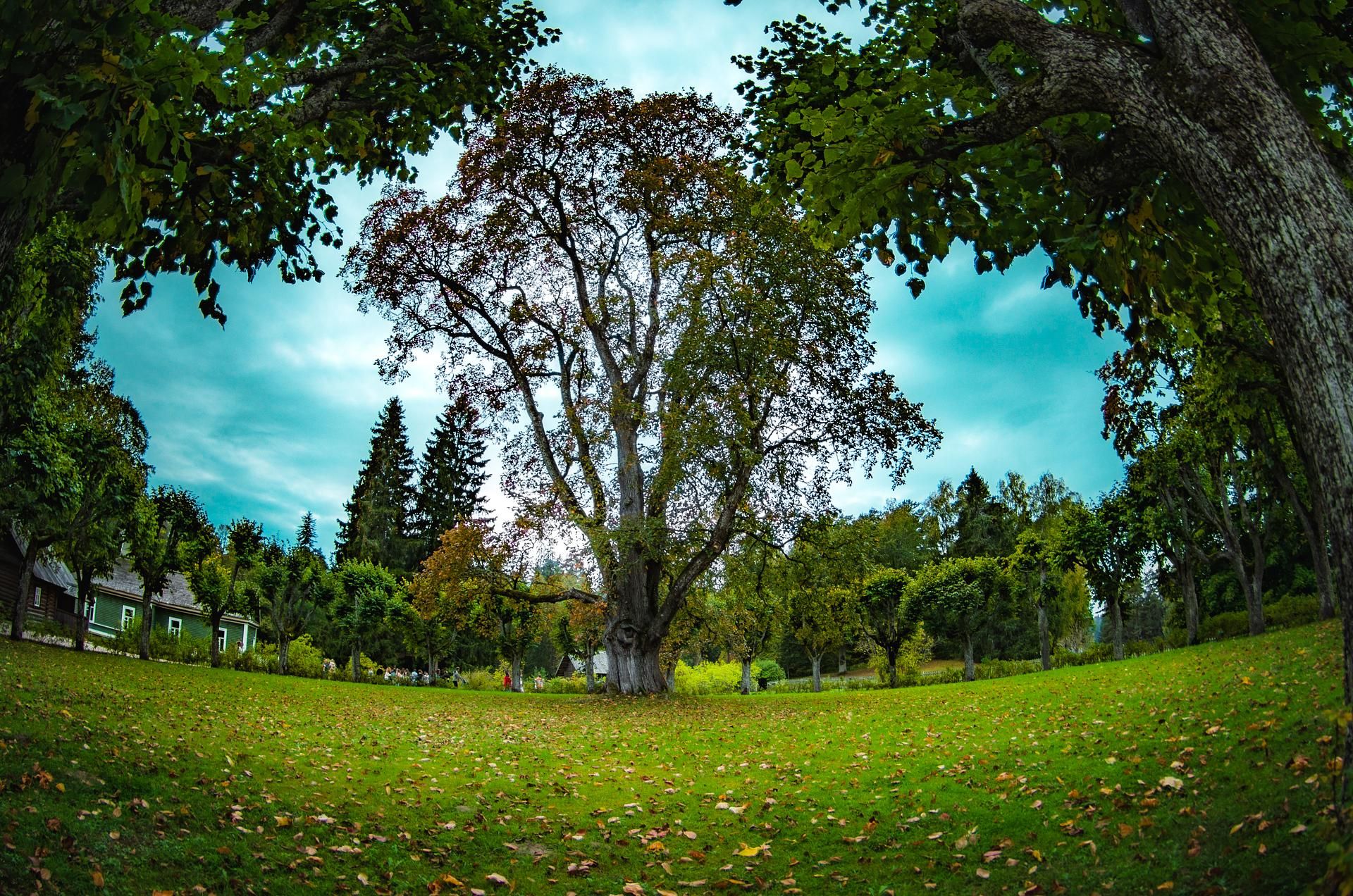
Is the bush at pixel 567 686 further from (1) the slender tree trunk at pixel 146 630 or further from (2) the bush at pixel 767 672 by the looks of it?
(1) the slender tree trunk at pixel 146 630

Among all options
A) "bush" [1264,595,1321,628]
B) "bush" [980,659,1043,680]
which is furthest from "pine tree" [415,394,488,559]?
"bush" [1264,595,1321,628]

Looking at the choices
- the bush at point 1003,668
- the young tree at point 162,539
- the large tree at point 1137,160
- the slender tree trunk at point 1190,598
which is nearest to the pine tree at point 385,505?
the young tree at point 162,539

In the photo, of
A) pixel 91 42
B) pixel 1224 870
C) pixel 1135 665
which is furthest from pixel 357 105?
pixel 1135 665

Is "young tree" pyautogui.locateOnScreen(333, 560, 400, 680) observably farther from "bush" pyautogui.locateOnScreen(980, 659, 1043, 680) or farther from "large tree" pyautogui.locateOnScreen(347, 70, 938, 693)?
"bush" pyautogui.locateOnScreen(980, 659, 1043, 680)

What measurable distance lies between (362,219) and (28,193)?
24.1m

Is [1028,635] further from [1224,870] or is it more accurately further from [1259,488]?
[1224,870]

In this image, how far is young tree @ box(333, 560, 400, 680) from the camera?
37250 mm

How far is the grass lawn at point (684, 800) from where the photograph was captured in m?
5.69

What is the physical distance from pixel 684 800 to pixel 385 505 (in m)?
57.7

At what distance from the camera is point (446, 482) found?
64.1 m

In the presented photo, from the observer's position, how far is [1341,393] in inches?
148

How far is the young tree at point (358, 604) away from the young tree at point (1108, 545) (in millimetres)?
31185

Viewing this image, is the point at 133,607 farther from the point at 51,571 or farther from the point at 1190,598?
the point at 1190,598

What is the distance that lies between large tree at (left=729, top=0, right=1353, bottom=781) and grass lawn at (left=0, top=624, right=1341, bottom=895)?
314 cm
